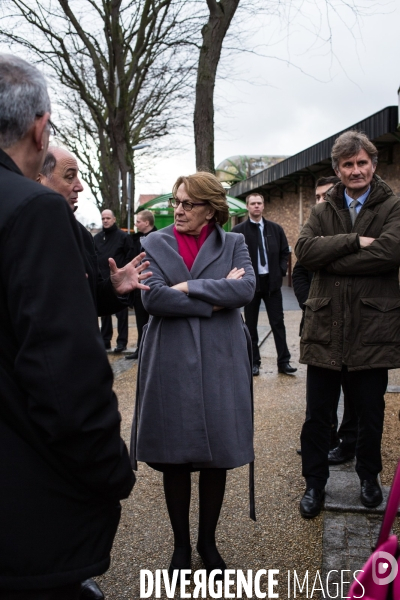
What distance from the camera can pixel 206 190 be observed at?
10.5 ft

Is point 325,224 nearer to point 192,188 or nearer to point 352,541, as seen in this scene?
point 192,188

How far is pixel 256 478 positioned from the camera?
14.4 ft

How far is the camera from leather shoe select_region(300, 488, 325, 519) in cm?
371

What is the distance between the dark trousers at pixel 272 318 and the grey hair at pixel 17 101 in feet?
20.5

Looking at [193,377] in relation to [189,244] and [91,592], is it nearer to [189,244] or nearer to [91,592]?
[189,244]

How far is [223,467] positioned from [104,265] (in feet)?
20.0

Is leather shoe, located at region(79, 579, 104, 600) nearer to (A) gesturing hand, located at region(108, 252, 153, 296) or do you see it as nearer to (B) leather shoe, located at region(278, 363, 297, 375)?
(A) gesturing hand, located at region(108, 252, 153, 296)

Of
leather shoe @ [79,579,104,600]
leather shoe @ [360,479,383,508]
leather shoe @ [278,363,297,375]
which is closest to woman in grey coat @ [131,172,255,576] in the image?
leather shoe @ [79,579,104,600]

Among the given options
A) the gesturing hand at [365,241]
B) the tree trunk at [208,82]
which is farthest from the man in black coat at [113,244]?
the gesturing hand at [365,241]

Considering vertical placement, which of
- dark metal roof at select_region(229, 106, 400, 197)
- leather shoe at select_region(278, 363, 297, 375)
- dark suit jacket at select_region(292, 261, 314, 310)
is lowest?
leather shoe at select_region(278, 363, 297, 375)

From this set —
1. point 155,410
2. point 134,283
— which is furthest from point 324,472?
point 134,283

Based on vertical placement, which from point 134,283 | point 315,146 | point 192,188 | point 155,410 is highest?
point 315,146

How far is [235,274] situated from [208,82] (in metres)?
6.58


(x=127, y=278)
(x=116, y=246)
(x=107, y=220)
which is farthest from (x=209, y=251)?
(x=107, y=220)
